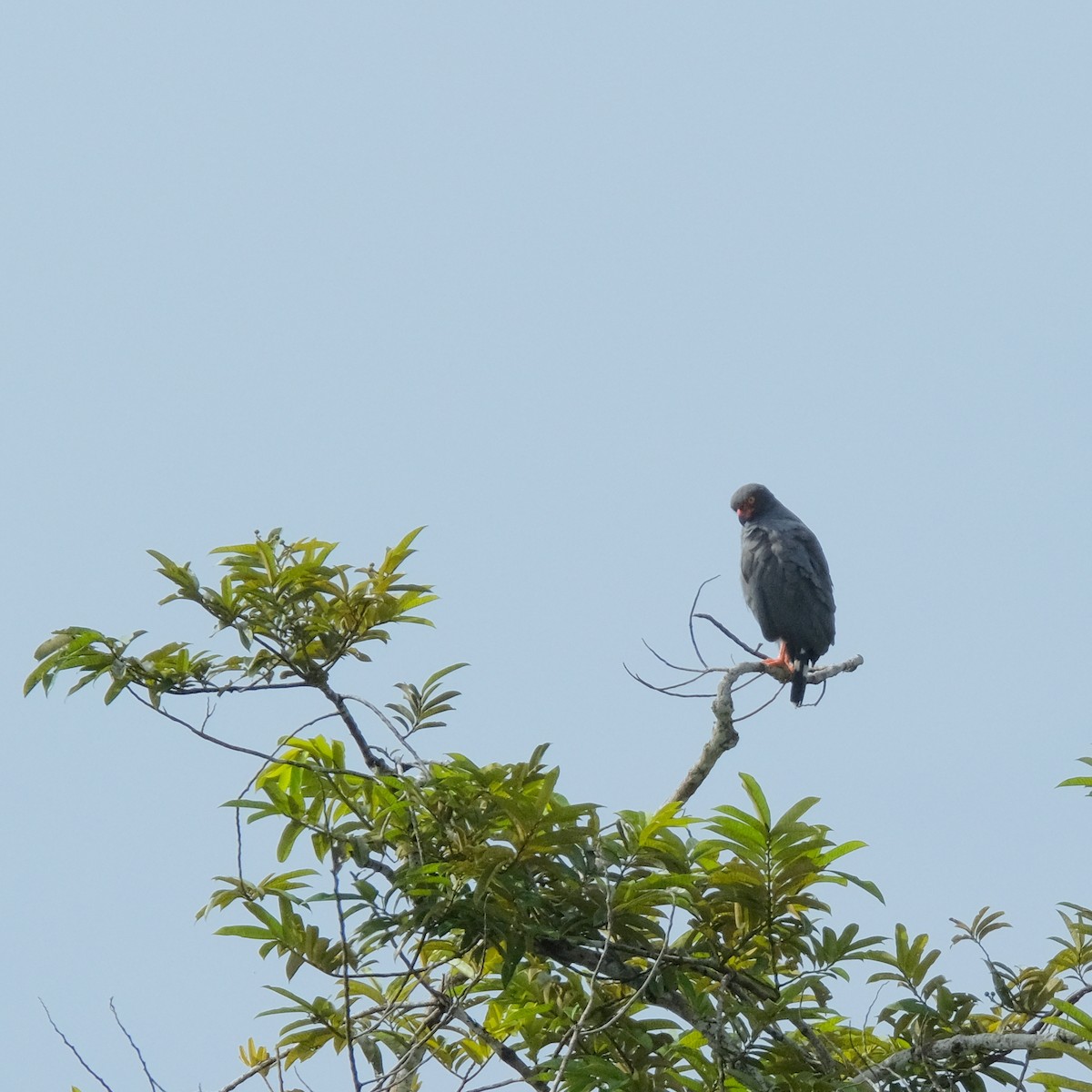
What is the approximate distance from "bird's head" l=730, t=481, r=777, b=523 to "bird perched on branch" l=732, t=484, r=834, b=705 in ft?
0.69

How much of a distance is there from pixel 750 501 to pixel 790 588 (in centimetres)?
88

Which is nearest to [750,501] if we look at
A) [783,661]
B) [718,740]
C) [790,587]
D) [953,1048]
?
[790,587]

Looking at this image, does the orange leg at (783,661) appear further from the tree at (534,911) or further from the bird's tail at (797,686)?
the tree at (534,911)

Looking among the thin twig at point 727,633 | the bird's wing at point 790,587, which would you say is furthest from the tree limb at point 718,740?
the bird's wing at point 790,587

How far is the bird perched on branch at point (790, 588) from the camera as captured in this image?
7.25 metres

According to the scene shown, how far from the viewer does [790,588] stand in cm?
728

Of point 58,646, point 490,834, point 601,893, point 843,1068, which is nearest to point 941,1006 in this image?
point 843,1068

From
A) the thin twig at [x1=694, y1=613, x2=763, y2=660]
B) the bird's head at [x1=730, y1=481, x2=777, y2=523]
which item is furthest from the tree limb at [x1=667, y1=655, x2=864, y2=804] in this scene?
the bird's head at [x1=730, y1=481, x2=777, y2=523]

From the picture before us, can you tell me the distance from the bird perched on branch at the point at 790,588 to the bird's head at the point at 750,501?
8.2 inches

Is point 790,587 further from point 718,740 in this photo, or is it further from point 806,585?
point 718,740

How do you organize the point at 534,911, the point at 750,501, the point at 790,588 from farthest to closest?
the point at 750,501
the point at 790,588
the point at 534,911

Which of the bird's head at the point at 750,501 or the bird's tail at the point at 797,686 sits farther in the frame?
the bird's head at the point at 750,501

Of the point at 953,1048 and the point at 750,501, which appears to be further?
the point at 750,501

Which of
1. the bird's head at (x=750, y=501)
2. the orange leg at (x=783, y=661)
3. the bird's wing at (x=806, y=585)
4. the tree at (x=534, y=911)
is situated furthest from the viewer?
the bird's head at (x=750, y=501)
